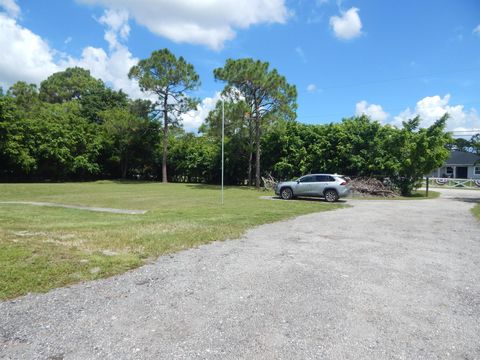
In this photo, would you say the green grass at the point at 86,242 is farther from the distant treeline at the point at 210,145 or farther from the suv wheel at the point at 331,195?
the distant treeline at the point at 210,145

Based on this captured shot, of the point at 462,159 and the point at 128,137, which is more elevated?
the point at 128,137

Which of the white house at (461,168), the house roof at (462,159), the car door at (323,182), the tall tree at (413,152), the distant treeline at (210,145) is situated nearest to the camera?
the car door at (323,182)

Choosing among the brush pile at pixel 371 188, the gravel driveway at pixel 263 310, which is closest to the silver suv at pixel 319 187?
the brush pile at pixel 371 188

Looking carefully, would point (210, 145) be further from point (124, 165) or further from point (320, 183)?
point (320, 183)

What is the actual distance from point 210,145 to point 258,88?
11498 mm

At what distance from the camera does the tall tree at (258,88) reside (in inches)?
1052

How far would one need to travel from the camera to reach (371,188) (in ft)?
74.7

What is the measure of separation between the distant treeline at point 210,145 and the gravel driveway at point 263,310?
19.0m

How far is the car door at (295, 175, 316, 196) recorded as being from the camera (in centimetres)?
1917

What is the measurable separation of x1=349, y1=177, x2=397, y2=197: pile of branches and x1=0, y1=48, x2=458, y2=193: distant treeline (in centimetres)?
142

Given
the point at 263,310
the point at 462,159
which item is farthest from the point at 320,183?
the point at 462,159

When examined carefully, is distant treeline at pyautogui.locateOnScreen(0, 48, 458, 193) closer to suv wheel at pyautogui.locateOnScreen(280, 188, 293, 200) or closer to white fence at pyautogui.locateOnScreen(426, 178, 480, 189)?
suv wheel at pyautogui.locateOnScreen(280, 188, 293, 200)

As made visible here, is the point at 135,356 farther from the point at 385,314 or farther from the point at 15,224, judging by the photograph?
the point at 15,224

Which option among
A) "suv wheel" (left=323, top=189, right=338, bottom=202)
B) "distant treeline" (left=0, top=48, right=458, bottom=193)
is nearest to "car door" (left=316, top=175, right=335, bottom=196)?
"suv wheel" (left=323, top=189, right=338, bottom=202)
